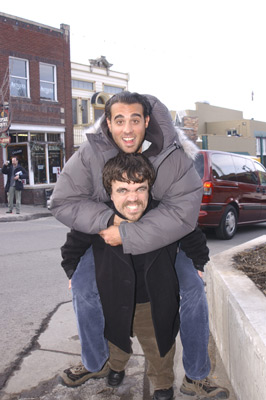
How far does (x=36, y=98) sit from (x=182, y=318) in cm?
1672

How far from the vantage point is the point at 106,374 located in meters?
2.76

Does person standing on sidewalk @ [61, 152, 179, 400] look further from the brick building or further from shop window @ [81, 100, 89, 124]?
shop window @ [81, 100, 89, 124]

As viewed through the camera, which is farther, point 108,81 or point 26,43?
point 108,81

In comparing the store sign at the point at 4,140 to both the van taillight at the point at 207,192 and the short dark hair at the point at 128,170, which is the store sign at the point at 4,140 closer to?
the van taillight at the point at 207,192

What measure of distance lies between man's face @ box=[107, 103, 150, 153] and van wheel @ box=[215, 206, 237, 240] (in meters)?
5.86

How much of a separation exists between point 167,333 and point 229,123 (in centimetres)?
3767

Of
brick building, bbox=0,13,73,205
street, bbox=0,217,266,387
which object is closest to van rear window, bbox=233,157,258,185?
street, bbox=0,217,266,387

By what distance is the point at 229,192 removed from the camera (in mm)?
8203

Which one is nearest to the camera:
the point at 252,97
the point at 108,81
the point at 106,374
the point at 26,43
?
the point at 106,374

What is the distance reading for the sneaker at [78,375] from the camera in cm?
266

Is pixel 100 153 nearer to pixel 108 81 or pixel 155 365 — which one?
pixel 155 365

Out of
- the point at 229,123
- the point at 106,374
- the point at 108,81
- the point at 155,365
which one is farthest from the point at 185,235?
the point at 229,123

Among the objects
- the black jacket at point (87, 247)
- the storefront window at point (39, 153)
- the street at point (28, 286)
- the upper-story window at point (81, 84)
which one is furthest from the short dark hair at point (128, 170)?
the upper-story window at point (81, 84)

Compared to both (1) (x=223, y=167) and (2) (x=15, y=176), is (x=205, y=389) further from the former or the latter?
(2) (x=15, y=176)
